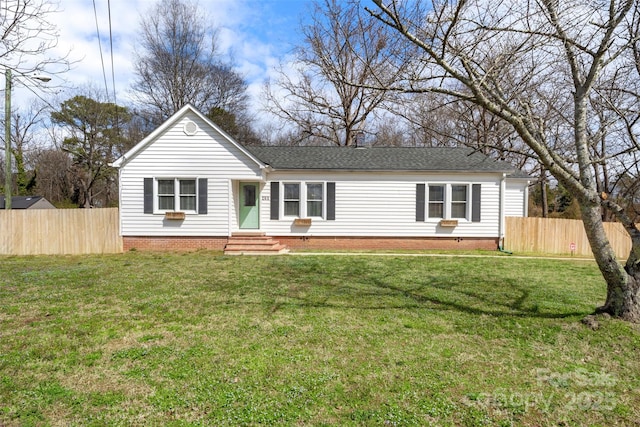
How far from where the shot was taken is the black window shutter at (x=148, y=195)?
41.1 ft

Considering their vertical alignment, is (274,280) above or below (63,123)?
below

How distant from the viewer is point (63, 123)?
28.1 metres

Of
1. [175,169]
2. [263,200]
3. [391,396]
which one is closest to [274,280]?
[391,396]

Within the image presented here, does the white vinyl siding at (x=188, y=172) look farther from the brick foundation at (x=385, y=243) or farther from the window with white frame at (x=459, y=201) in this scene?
the window with white frame at (x=459, y=201)

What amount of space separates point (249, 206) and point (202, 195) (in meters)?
1.82

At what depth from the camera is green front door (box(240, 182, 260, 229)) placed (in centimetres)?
1353

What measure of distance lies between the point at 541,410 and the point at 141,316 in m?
4.94

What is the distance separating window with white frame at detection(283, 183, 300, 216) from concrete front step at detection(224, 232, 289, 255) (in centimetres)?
139

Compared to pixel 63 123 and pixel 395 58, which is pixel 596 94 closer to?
pixel 395 58

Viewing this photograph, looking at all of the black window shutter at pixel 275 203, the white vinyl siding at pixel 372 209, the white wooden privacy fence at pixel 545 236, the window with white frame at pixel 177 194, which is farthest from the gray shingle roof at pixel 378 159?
the window with white frame at pixel 177 194

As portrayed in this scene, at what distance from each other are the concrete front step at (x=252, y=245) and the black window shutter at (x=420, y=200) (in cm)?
528

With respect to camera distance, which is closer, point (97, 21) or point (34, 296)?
point (34, 296)

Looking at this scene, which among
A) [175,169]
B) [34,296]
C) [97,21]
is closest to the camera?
[34,296]

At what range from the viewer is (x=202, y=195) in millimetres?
12633
